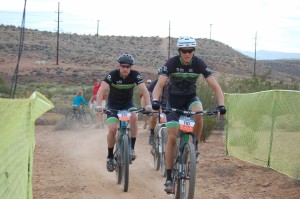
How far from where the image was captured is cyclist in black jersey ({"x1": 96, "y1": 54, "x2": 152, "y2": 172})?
9445 millimetres

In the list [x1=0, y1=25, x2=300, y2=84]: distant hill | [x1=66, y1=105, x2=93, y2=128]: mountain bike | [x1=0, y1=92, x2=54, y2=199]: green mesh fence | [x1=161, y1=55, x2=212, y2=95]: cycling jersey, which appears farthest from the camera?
[x1=0, y1=25, x2=300, y2=84]: distant hill

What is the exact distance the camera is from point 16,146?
18.1ft

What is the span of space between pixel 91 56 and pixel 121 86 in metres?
77.1

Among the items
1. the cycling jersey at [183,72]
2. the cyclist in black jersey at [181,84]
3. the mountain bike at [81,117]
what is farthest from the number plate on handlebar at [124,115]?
the mountain bike at [81,117]

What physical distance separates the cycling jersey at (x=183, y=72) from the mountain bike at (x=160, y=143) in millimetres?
2454

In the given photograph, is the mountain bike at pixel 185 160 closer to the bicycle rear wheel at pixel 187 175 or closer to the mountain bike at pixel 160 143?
the bicycle rear wheel at pixel 187 175

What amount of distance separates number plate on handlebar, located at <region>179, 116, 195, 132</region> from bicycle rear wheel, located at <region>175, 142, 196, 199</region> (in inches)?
8.2

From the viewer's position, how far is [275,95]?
10219 mm

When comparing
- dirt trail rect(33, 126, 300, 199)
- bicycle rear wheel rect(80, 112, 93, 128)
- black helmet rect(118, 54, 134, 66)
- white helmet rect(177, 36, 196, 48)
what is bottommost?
bicycle rear wheel rect(80, 112, 93, 128)

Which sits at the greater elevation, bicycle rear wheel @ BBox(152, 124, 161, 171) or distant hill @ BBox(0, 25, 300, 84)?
distant hill @ BBox(0, 25, 300, 84)

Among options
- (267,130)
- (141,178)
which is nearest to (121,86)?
(141,178)

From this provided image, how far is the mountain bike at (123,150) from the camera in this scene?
355 inches

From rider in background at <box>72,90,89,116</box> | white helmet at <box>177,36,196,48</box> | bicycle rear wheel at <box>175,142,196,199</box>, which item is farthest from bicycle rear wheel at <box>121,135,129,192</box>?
rider in background at <box>72,90,89,116</box>

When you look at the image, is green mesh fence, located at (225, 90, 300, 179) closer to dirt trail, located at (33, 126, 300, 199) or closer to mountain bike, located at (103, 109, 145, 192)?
dirt trail, located at (33, 126, 300, 199)
